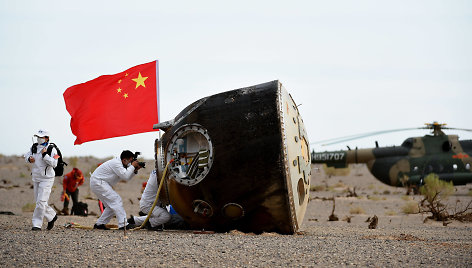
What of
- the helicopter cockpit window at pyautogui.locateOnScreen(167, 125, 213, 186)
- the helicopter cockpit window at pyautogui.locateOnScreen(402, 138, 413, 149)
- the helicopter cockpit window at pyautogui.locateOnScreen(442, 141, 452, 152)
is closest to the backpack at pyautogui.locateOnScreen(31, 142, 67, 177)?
the helicopter cockpit window at pyautogui.locateOnScreen(167, 125, 213, 186)

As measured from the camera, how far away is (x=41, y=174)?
10.4 m

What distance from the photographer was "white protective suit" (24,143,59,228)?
1030cm

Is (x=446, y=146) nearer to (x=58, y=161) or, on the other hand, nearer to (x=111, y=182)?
(x=111, y=182)

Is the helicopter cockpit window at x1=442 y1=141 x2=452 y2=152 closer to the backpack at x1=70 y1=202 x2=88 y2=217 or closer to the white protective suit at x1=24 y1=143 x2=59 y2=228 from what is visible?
the backpack at x1=70 y1=202 x2=88 y2=217

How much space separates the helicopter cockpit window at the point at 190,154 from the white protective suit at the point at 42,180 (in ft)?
7.74

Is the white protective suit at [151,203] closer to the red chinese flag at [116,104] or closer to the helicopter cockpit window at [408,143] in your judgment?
the red chinese flag at [116,104]

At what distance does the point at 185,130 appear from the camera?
959cm

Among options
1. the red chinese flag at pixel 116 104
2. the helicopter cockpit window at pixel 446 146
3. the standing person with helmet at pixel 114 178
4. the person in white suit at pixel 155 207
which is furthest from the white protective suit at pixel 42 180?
the helicopter cockpit window at pixel 446 146

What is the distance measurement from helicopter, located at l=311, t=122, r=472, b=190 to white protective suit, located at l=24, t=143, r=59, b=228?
750 inches

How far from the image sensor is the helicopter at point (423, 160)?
25156 mm

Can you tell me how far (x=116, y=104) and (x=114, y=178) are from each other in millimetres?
1764

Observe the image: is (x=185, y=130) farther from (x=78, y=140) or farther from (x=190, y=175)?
(x=78, y=140)

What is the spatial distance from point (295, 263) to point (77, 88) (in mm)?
7123

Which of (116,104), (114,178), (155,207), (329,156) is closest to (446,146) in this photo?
(329,156)
